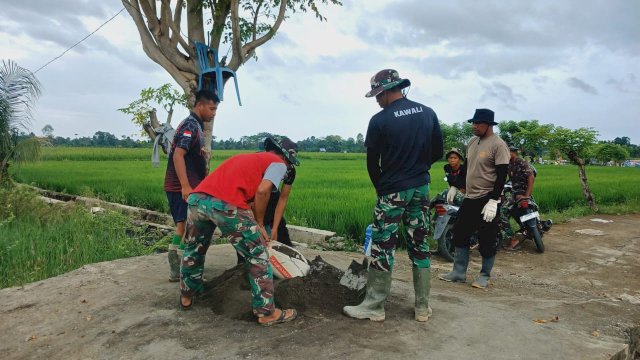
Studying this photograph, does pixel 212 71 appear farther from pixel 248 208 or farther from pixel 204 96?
pixel 248 208

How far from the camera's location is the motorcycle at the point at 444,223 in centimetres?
552

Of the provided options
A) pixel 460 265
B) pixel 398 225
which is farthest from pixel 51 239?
pixel 460 265

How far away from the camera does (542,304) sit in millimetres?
3889

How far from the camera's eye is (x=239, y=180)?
311cm

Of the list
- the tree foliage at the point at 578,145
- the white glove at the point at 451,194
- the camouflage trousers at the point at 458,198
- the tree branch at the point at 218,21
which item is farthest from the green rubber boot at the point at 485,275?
the tree foliage at the point at 578,145

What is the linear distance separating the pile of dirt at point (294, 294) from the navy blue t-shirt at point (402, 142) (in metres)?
0.91

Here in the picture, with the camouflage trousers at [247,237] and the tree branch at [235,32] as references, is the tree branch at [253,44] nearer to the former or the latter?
the tree branch at [235,32]

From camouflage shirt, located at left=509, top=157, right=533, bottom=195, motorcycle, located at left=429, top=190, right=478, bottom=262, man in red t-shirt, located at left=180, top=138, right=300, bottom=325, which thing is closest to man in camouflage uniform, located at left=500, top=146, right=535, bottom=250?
camouflage shirt, located at left=509, top=157, right=533, bottom=195

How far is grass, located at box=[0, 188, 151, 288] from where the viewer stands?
4875 millimetres

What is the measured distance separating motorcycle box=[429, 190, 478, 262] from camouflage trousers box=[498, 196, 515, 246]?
689 millimetres

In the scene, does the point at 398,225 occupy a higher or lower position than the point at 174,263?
higher

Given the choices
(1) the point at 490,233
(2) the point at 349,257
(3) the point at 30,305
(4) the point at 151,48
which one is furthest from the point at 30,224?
(1) the point at 490,233

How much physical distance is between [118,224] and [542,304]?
18.8 feet

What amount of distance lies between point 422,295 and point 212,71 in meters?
3.96
